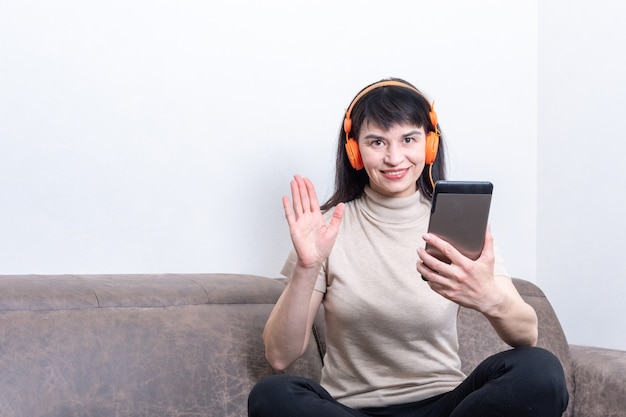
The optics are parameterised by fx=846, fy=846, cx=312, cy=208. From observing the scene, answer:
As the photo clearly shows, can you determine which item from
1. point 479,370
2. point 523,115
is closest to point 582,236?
point 523,115

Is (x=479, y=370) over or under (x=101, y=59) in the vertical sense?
under

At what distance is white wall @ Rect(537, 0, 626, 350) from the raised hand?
3.72 ft

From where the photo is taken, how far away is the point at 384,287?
166 cm

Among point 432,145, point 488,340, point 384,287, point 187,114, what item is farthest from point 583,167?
point 187,114

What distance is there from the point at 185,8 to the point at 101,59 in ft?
0.82

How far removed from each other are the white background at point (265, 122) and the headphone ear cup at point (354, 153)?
0.41m

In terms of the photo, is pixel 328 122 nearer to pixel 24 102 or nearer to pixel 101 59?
pixel 101 59

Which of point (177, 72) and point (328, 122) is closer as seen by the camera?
point (177, 72)

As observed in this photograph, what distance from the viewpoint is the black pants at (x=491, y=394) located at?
1.31 meters

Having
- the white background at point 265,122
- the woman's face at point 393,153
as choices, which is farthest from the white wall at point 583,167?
the woman's face at point 393,153

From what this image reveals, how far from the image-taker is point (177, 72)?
6.41 feet

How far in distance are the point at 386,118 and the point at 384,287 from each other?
332 millimetres

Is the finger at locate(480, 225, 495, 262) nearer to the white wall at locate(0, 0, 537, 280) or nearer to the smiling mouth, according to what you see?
the smiling mouth

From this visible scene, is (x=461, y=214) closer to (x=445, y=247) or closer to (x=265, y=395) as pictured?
(x=445, y=247)
